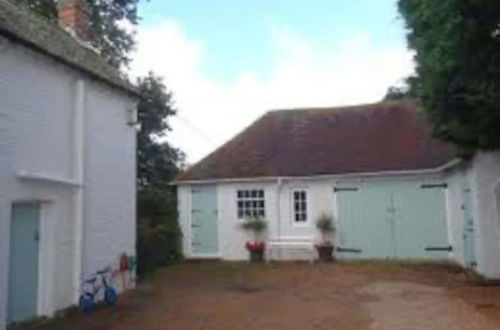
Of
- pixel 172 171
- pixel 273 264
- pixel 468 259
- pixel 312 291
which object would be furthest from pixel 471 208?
pixel 172 171

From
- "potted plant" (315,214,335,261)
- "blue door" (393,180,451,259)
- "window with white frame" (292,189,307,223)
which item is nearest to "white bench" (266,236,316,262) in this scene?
"potted plant" (315,214,335,261)

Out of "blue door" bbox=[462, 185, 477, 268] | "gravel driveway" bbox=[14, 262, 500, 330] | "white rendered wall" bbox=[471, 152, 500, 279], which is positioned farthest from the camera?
"blue door" bbox=[462, 185, 477, 268]

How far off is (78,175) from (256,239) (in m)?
10.8

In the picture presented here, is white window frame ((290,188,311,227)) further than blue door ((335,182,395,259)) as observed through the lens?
Yes

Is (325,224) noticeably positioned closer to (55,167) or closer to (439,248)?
(439,248)

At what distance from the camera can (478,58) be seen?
12219 millimetres

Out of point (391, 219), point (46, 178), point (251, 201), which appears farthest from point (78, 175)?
point (391, 219)

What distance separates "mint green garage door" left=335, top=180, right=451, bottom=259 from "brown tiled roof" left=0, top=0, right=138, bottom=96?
932 centimetres

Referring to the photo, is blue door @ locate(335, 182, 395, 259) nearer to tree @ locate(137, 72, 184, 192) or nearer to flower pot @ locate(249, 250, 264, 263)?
flower pot @ locate(249, 250, 264, 263)

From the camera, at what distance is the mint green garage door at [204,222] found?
24062 millimetres

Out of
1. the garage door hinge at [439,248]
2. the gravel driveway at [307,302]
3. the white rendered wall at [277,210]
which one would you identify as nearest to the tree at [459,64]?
the gravel driveway at [307,302]

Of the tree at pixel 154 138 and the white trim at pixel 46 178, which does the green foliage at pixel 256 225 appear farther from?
the white trim at pixel 46 178

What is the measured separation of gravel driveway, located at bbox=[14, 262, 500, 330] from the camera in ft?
37.5

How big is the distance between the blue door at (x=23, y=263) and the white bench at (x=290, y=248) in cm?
1183
